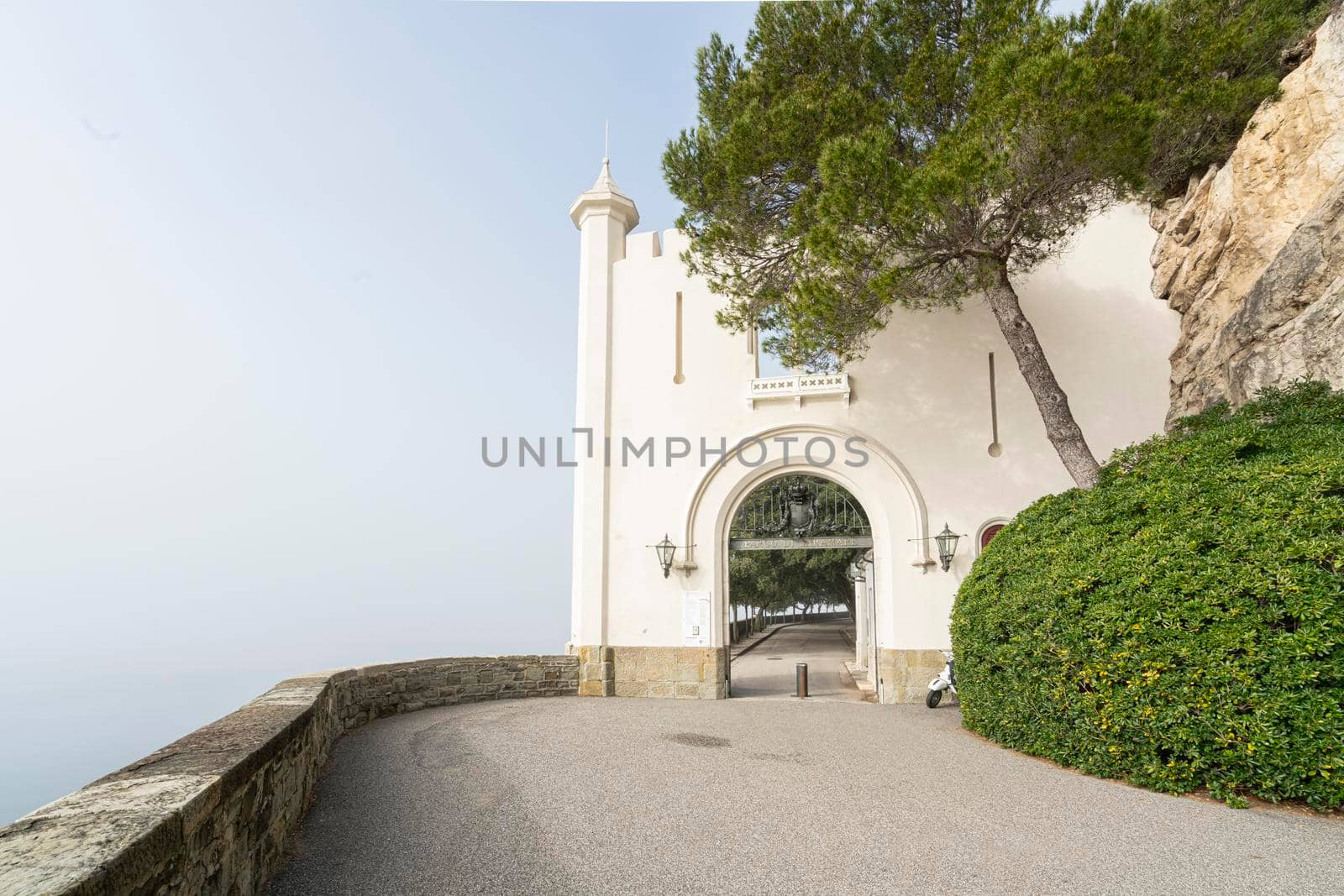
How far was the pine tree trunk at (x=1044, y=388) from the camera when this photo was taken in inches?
386

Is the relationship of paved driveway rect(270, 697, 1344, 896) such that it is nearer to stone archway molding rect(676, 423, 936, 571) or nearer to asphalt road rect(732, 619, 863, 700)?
stone archway molding rect(676, 423, 936, 571)

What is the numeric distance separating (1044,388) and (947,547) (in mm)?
2983

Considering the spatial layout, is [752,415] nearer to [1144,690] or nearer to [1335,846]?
[1144,690]

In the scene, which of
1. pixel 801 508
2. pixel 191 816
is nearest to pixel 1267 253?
pixel 801 508

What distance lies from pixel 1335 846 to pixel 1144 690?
1.51 m

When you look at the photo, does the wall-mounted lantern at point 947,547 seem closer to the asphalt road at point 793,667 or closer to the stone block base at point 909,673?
the stone block base at point 909,673

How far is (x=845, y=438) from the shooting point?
1277cm

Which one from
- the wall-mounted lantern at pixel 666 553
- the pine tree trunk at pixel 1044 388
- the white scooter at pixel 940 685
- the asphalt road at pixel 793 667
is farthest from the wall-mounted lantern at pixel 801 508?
the pine tree trunk at pixel 1044 388

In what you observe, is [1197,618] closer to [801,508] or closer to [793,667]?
[801,508]

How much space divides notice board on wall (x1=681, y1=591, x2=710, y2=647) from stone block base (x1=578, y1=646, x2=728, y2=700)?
0.40 feet

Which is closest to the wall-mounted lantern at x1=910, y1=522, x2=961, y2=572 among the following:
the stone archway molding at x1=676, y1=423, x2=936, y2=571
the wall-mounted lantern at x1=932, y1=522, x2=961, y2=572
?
the wall-mounted lantern at x1=932, y1=522, x2=961, y2=572

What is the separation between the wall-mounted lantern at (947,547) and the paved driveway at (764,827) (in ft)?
13.8

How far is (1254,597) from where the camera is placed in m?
5.67

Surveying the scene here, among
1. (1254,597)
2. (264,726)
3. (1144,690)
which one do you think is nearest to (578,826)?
(264,726)
